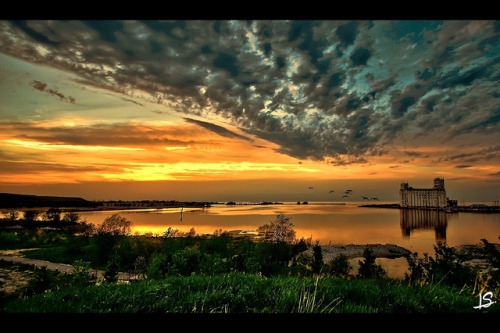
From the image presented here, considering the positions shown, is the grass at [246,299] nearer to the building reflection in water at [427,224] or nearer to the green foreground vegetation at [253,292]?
the green foreground vegetation at [253,292]

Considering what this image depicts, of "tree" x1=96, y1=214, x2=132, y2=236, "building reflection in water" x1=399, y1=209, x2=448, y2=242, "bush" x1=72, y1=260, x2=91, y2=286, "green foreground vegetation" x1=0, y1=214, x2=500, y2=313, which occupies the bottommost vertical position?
"building reflection in water" x1=399, y1=209, x2=448, y2=242

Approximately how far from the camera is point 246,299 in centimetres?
346

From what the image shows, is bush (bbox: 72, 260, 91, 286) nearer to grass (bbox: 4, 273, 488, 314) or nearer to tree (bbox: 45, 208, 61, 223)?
grass (bbox: 4, 273, 488, 314)

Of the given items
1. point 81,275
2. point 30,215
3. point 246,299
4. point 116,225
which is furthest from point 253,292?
point 30,215

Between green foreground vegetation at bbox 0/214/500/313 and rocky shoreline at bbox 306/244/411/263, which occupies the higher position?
green foreground vegetation at bbox 0/214/500/313

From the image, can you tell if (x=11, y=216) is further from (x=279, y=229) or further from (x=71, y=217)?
(x=279, y=229)

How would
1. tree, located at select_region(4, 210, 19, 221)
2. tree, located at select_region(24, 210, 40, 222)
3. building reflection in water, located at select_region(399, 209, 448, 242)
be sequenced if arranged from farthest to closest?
building reflection in water, located at select_region(399, 209, 448, 242) → tree, located at select_region(24, 210, 40, 222) → tree, located at select_region(4, 210, 19, 221)

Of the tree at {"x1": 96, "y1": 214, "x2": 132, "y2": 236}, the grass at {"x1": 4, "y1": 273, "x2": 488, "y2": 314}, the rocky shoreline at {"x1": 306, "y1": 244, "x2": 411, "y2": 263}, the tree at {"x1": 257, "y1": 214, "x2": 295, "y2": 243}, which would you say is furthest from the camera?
the tree at {"x1": 96, "y1": 214, "x2": 132, "y2": 236}

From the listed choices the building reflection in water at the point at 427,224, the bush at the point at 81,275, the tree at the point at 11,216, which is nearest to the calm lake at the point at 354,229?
the building reflection in water at the point at 427,224

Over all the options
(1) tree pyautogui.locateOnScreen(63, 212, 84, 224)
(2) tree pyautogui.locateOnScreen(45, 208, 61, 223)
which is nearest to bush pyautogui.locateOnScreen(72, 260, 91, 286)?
(2) tree pyautogui.locateOnScreen(45, 208, 61, 223)

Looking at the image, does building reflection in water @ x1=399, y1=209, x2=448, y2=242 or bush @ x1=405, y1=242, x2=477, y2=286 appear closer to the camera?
bush @ x1=405, y1=242, x2=477, y2=286

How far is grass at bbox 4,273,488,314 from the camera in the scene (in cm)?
313
